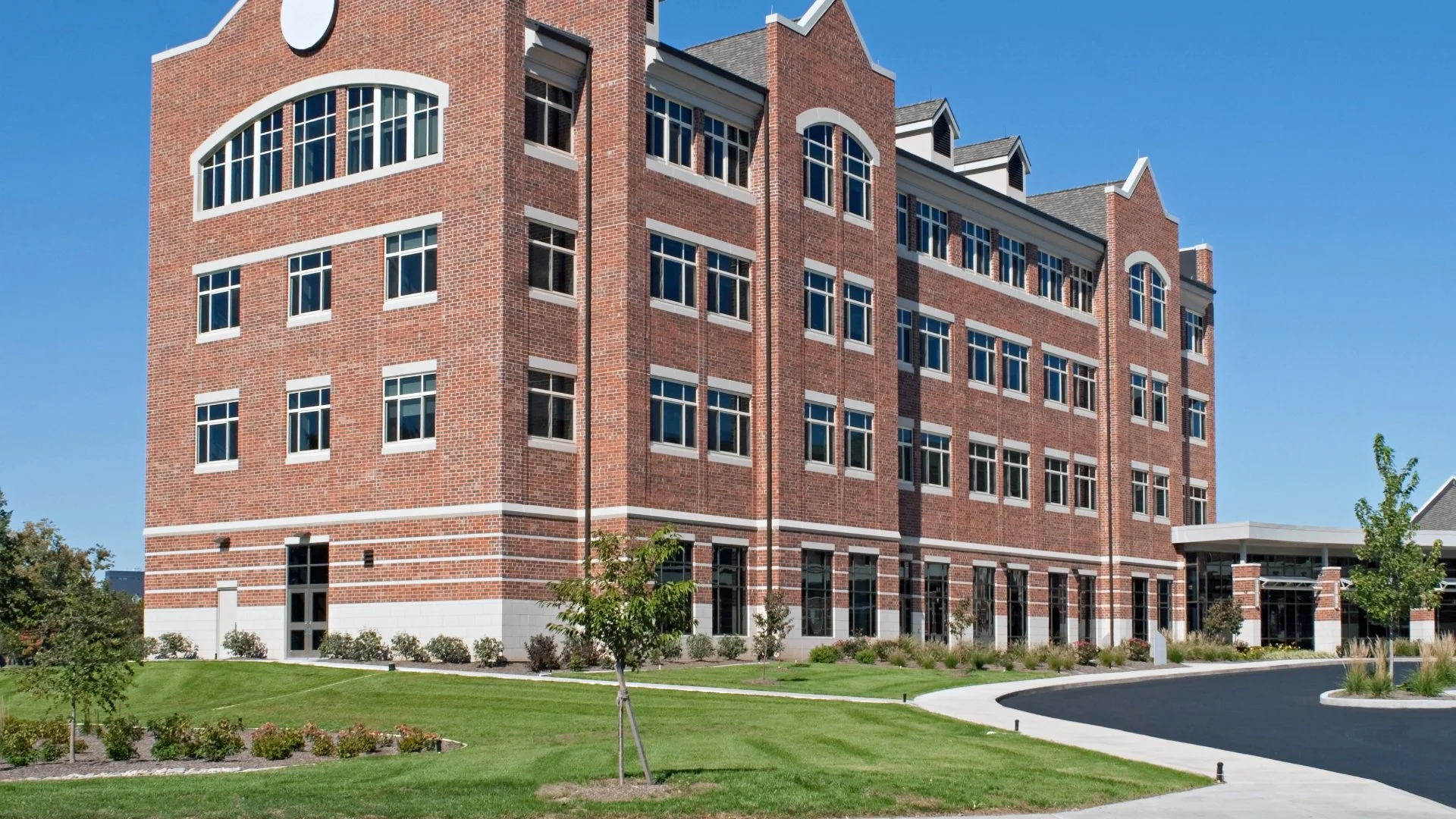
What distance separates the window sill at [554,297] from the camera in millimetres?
41719

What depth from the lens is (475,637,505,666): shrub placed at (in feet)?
129

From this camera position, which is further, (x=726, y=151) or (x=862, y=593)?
(x=862, y=593)

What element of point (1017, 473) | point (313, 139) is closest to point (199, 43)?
point (313, 139)

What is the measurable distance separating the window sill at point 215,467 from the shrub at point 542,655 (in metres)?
12.3

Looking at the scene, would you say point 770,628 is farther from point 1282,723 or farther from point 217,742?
point 217,742

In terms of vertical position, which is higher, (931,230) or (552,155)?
(931,230)

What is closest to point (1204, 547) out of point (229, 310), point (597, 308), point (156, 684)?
point (597, 308)

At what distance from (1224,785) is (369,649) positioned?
83.5 feet

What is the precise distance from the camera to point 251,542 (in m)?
45.7

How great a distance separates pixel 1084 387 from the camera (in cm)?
6575

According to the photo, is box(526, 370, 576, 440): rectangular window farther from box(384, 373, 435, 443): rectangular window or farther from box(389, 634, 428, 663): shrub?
box(389, 634, 428, 663): shrub

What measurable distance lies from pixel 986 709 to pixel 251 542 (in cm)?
2350

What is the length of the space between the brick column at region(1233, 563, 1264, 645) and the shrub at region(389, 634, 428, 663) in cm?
3956

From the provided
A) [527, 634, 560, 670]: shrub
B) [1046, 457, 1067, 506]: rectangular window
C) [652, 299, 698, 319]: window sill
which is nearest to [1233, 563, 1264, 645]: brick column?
[1046, 457, 1067, 506]: rectangular window
